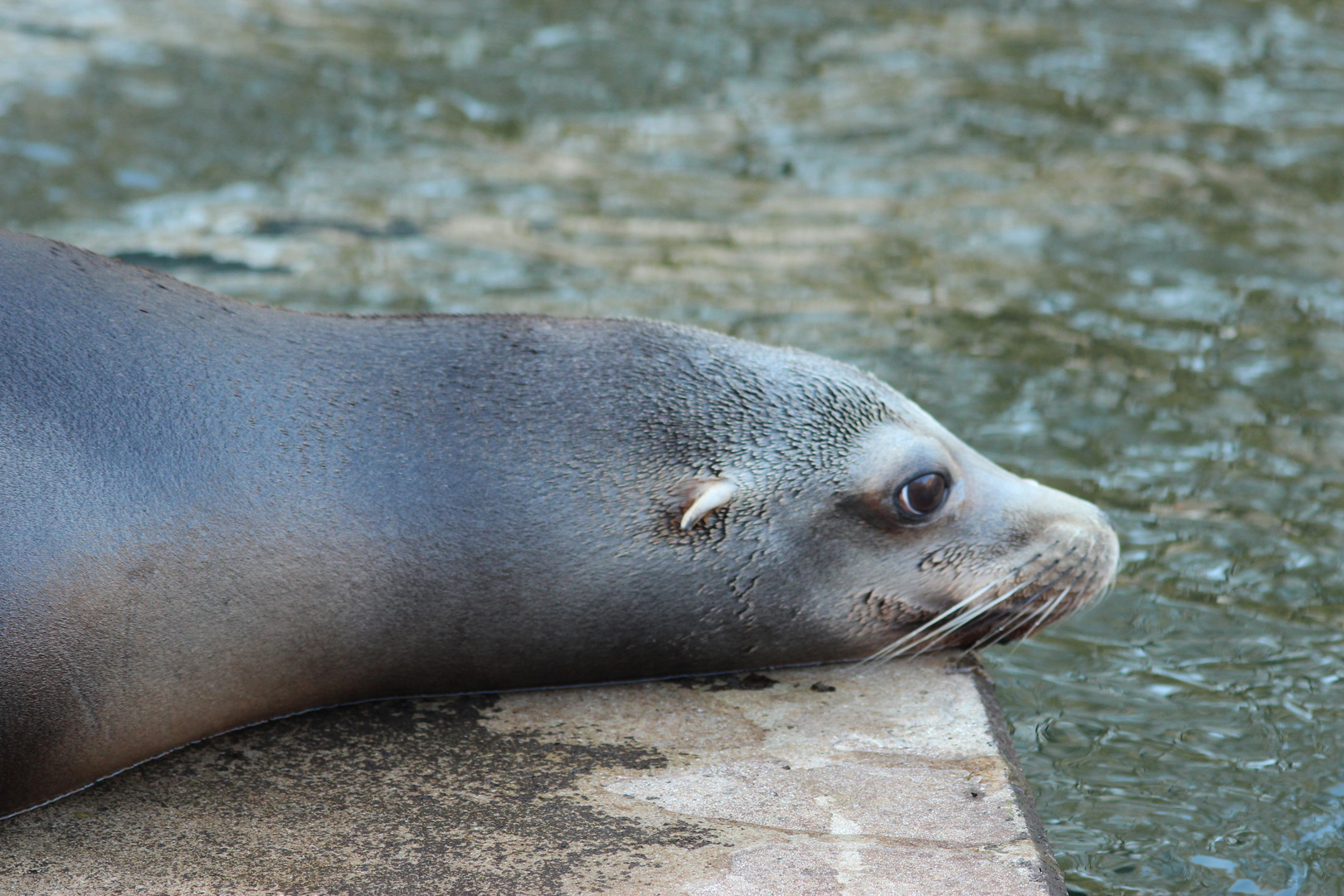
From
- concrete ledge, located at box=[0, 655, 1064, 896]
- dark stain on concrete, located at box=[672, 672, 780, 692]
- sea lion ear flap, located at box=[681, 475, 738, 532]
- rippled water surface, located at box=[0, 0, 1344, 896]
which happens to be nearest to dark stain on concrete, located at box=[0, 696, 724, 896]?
concrete ledge, located at box=[0, 655, 1064, 896]

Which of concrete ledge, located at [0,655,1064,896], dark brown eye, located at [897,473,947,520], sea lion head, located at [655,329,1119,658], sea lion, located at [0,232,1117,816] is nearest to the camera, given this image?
concrete ledge, located at [0,655,1064,896]

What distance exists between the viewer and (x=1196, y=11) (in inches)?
461

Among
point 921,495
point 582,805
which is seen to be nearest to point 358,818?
point 582,805

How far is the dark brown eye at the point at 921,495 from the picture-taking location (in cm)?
403

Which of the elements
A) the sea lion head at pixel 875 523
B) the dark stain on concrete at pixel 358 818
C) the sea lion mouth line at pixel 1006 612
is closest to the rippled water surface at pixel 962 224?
the sea lion mouth line at pixel 1006 612

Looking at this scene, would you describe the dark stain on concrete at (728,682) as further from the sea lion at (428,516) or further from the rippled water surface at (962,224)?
the rippled water surface at (962,224)

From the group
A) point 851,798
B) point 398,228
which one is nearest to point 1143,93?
point 398,228

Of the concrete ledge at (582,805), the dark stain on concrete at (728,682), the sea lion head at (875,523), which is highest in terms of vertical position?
the sea lion head at (875,523)

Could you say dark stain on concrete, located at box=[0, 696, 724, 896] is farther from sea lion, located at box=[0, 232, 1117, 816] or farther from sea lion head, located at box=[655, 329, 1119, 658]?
sea lion head, located at box=[655, 329, 1119, 658]

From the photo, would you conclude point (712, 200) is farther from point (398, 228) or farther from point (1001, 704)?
point (1001, 704)

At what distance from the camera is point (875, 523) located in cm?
404

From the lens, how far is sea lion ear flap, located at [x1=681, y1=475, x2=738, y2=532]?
3785mm

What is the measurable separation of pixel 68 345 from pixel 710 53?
7671 millimetres

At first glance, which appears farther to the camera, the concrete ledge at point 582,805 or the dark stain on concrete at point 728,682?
the dark stain on concrete at point 728,682
